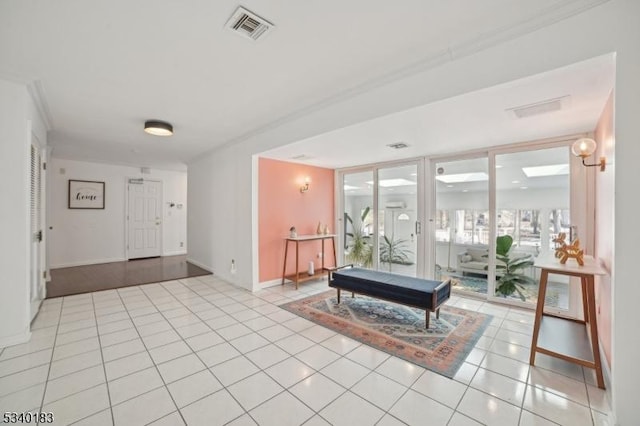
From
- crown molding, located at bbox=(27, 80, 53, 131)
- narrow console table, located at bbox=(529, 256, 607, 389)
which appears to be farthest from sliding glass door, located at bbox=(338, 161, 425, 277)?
crown molding, located at bbox=(27, 80, 53, 131)

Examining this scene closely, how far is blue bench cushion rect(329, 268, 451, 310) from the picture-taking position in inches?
117

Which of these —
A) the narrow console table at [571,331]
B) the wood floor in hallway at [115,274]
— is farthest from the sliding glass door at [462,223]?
the wood floor in hallway at [115,274]

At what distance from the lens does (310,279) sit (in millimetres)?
5031

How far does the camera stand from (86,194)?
21.9ft

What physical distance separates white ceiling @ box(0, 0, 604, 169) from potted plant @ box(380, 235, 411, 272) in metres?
2.04

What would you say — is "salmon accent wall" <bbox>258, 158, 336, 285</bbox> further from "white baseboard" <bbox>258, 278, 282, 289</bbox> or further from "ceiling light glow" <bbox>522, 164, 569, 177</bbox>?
"ceiling light glow" <bbox>522, 164, 569, 177</bbox>

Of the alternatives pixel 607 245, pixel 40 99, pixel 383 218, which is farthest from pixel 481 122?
pixel 40 99

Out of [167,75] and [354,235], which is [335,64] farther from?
[354,235]

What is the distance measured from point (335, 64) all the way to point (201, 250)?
5.50m

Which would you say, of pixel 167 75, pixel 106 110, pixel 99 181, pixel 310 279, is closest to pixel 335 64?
pixel 167 75

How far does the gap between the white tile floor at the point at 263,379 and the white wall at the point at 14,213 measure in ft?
0.92

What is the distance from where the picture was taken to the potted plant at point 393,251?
4949 mm

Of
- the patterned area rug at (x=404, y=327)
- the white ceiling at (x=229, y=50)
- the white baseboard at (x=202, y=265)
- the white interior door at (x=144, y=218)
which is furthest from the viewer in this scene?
the white interior door at (x=144, y=218)

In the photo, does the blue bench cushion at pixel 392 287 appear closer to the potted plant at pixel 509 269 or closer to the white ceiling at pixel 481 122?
the potted plant at pixel 509 269
